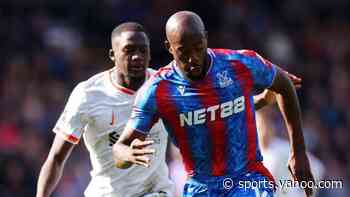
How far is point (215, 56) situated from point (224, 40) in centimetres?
990

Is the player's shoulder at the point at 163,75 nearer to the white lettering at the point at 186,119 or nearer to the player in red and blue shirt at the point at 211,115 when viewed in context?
the player in red and blue shirt at the point at 211,115

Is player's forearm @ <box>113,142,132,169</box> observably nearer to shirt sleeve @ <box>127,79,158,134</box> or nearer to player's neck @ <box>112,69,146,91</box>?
shirt sleeve @ <box>127,79,158,134</box>

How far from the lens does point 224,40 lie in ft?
56.9

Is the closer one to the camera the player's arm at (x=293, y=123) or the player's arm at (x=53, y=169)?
the player's arm at (x=293, y=123)

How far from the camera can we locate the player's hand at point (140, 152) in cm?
695

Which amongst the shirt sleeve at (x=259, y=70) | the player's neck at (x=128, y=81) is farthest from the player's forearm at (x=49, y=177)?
the shirt sleeve at (x=259, y=70)

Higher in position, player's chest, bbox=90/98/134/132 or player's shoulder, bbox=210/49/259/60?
player's shoulder, bbox=210/49/259/60

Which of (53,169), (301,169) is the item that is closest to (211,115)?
(301,169)

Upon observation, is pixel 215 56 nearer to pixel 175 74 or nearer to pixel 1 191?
pixel 175 74

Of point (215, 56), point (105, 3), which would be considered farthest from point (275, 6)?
point (215, 56)

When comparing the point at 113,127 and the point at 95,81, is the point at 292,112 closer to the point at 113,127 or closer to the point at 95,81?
the point at 113,127

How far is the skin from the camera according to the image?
27.6 ft

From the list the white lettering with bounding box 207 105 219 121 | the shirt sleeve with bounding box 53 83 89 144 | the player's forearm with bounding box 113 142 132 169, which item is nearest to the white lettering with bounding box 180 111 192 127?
the white lettering with bounding box 207 105 219 121

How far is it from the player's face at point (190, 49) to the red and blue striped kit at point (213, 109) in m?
0.19
